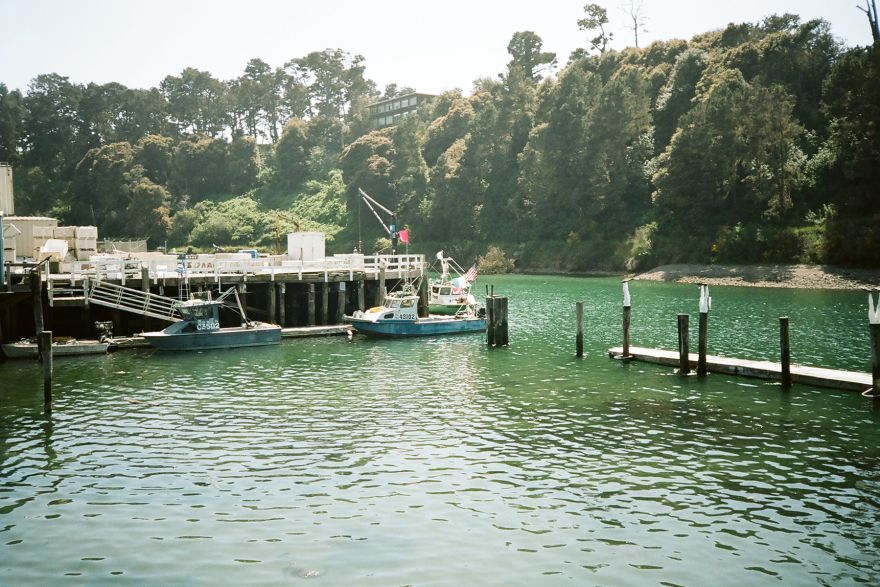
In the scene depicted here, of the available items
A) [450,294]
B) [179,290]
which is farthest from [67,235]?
[450,294]

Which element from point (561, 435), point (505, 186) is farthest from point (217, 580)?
point (505, 186)

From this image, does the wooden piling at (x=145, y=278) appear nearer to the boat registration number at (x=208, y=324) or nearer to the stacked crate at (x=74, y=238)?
the boat registration number at (x=208, y=324)

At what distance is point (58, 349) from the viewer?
38.2 meters

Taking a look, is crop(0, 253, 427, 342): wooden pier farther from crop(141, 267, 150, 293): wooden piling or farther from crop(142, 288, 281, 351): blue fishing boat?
crop(142, 288, 281, 351): blue fishing boat

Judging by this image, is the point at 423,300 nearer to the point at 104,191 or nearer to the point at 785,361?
the point at 785,361

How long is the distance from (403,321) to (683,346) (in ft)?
61.8

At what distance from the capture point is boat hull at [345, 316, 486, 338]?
4603 cm

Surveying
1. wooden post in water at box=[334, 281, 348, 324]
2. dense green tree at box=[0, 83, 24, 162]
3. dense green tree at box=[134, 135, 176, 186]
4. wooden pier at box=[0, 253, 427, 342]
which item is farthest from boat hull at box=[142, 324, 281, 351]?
dense green tree at box=[0, 83, 24, 162]

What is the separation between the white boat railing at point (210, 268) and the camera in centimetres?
4231

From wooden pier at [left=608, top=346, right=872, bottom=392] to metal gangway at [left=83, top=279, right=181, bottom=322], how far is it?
2500cm

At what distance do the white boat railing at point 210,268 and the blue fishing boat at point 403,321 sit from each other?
418 centimetres

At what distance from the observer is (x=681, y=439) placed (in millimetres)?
22797

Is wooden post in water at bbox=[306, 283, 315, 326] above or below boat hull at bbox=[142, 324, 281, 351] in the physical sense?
above

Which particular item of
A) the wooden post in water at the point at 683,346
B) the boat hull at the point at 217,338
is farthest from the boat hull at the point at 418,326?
the wooden post in water at the point at 683,346
